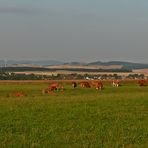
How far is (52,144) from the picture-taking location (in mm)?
15398

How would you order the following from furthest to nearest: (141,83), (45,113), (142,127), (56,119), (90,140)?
1. (141,83)
2. (45,113)
3. (56,119)
4. (142,127)
5. (90,140)

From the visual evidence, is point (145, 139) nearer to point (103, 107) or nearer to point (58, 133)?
point (58, 133)

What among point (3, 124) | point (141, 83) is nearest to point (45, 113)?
point (3, 124)

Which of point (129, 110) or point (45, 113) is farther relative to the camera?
point (129, 110)

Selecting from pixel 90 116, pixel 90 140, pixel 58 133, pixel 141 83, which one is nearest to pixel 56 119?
pixel 90 116

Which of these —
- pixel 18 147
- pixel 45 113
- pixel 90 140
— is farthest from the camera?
pixel 45 113

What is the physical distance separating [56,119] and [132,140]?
5963mm

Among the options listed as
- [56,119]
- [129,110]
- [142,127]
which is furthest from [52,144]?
[129,110]

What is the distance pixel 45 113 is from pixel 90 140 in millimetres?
8291

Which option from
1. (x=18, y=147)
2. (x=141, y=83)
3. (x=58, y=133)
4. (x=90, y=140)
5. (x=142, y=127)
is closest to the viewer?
(x=18, y=147)

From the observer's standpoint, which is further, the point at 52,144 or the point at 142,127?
the point at 142,127

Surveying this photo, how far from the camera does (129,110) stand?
85.8ft

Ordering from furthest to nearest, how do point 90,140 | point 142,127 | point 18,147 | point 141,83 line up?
point 141,83, point 142,127, point 90,140, point 18,147

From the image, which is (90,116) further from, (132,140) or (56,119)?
(132,140)
